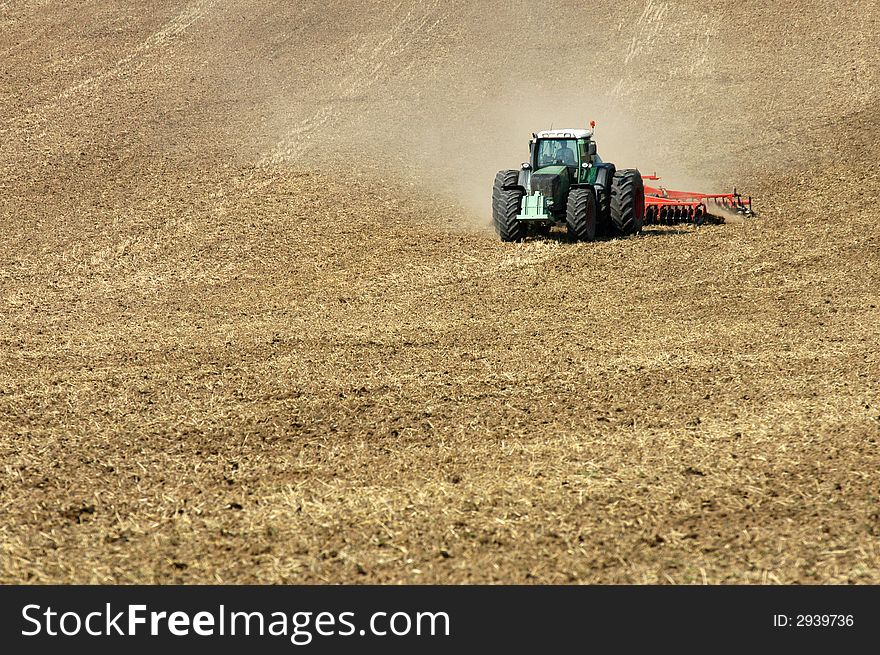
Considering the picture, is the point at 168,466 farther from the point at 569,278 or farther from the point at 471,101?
the point at 471,101

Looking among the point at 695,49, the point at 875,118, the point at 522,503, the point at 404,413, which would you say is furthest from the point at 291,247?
the point at 695,49

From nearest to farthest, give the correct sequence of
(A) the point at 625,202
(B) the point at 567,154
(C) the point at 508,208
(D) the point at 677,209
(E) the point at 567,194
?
(C) the point at 508,208 → (A) the point at 625,202 → (E) the point at 567,194 → (B) the point at 567,154 → (D) the point at 677,209

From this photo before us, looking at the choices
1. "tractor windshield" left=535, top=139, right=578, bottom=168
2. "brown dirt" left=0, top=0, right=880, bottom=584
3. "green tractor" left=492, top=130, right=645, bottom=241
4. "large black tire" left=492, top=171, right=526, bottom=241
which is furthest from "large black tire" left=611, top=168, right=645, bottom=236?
"large black tire" left=492, top=171, right=526, bottom=241

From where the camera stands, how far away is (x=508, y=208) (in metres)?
17.3

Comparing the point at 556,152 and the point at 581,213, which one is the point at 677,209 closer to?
the point at 556,152

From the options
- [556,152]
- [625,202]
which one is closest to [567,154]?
[556,152]

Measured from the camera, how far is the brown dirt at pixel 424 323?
6820 mm

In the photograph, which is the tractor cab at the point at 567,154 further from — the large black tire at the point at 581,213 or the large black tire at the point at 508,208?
the large black tire at the point at 581,213

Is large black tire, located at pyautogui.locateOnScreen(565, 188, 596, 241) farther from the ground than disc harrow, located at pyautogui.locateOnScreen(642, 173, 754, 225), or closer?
closer

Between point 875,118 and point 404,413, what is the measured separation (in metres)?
21.4

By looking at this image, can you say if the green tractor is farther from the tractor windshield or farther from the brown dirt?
the brown dirt

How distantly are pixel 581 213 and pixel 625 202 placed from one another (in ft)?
3.75

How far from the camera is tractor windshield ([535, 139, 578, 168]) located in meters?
18.1

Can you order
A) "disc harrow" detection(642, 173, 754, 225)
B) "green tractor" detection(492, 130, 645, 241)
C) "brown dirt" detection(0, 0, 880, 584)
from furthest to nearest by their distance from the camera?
1. "disc harrow" detection(642, 173, 754, 225)
2. "green tractor" detection(492, 130, 645, 241)
3. "brown dirt" detection(0, 0, 880, 584)
